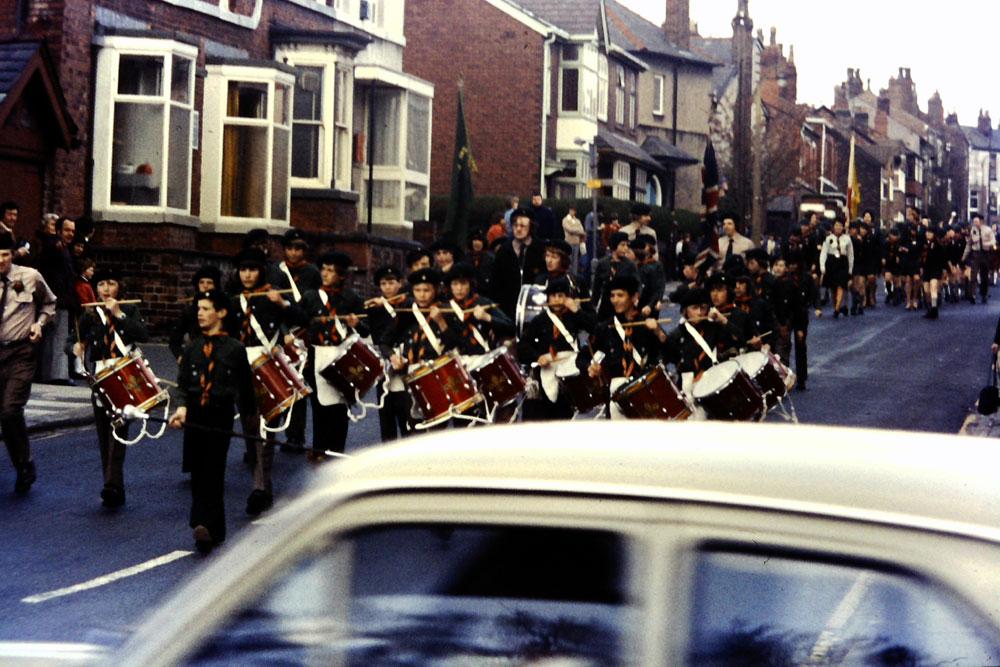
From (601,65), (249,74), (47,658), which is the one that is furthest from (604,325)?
(601,65)

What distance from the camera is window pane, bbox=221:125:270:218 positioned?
29.4 meters

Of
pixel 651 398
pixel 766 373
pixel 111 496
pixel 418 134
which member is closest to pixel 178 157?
pixel 418 134

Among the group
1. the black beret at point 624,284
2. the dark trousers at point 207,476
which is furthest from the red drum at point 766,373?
the dark trousers at point 207,476

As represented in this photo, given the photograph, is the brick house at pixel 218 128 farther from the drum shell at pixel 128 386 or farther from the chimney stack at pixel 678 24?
the chimney stack at pixel 678 24

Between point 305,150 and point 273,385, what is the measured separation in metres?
19.7

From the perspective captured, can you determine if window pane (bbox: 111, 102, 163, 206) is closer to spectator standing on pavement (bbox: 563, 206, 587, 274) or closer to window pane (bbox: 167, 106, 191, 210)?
window pane (bbox: 167, 106, 191, 210)

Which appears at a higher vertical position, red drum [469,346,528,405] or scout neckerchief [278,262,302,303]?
scout neckerchief [278,262,302,303]

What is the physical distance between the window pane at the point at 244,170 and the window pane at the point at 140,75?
2442mm

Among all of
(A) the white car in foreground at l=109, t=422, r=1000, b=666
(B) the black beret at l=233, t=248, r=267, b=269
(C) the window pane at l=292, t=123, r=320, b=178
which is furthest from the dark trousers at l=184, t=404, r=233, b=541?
(C) the window pane at l=292, t=123, r=320, b=178

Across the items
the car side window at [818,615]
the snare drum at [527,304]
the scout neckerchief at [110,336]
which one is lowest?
the car side window at [818,615]

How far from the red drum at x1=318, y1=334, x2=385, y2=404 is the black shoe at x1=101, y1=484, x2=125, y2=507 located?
178 cm

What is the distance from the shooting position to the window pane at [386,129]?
3609 centimetres

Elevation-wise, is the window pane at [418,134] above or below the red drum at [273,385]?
above

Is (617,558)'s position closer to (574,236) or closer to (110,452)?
(110,452)
